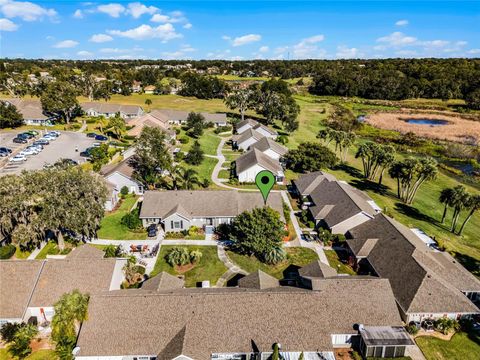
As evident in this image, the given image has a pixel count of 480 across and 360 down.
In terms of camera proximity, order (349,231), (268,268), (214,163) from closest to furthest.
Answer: (268,268), (349,231), (214,163)

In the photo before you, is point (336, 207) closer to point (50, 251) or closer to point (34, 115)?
point (50, 251)

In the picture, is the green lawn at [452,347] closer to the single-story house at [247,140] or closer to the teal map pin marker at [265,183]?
the teal map pin marker at [265,183]

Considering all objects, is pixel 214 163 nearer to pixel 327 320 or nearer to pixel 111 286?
pixel 111 286

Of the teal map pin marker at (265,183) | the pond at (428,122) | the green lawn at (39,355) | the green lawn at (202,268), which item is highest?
the teal map pin marker at (265,183)

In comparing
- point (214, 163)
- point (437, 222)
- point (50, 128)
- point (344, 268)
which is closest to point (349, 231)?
point (344, 268)

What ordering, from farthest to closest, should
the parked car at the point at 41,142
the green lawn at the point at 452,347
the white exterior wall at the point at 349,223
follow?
the parked car at the point at 41,142, the white exterior wall at the point at 349,223, the green lawn at the point at 452,347

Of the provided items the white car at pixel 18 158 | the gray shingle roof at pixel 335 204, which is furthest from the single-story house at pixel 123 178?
the gray shingle roof at pixel 335 204

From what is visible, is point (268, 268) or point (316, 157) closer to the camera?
point (268, 268)

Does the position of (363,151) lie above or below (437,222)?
above
